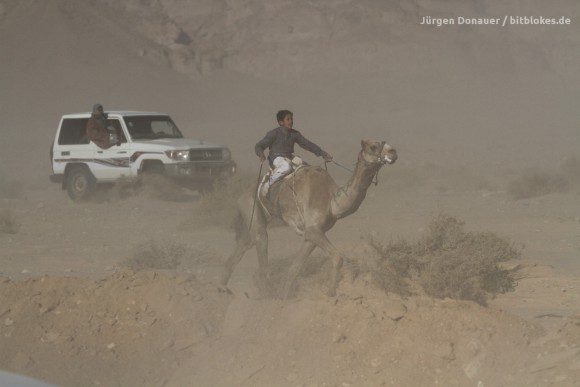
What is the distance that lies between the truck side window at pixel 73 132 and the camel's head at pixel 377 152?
14.7 m

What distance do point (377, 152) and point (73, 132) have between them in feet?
49.7

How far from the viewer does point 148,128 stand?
2375 centimetres

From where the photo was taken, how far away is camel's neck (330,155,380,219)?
10.5m

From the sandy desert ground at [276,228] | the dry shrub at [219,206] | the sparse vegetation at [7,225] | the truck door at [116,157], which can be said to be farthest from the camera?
the truck door at [116,157]

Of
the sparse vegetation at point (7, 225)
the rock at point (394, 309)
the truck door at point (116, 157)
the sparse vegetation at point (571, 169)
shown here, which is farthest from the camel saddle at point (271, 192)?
the sparse vegetation at point (571, 169)

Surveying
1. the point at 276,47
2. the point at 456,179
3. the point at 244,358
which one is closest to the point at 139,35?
the point at 276,47

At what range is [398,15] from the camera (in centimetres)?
7888

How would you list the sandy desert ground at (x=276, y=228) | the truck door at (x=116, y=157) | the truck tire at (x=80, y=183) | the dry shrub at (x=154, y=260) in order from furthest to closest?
the truck tire at (x=80, y=183) < the truck door at (x=116, y=157) < the dry shrub at (x=154, y=260) < the sandy desert ground at (x=276, y=228)

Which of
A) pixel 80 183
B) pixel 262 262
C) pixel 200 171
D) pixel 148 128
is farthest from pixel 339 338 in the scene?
pixel 80 183

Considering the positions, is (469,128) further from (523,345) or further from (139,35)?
(523,345)

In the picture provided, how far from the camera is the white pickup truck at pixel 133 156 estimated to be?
74.5 ft

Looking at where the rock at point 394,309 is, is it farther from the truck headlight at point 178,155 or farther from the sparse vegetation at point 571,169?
the sparse vegetation at point 571,169

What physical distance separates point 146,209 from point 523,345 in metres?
14.9

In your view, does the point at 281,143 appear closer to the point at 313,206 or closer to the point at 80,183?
the point at 313,206
